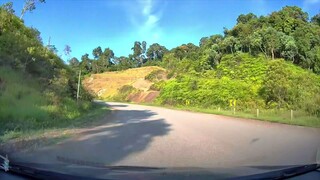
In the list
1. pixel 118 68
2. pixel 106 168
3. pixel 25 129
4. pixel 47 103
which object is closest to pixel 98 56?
pixel 118 68

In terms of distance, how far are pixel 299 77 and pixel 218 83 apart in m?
15.3

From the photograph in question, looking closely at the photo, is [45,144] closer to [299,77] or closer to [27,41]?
[27,41]

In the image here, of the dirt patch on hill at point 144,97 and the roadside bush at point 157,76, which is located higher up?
the roadside bush at point 157,76

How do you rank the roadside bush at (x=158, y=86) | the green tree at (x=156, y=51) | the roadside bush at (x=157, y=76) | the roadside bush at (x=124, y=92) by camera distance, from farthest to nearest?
the green tree at (x=156, y=51), the roadside bush at (x=124, y=92), the roadside bush at (x=157, y=76), the roadside bush at (x=158, y=86)

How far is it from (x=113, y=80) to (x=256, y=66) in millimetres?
63950

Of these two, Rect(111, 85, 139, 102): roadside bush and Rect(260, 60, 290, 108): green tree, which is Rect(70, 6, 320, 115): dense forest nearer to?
Rect(260, 60, 290, 108): green tree

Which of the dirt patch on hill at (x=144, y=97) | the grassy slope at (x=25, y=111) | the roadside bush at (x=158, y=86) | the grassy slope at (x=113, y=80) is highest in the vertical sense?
the grassy slope at (x=113, y=80)

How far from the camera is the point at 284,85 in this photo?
36188mm

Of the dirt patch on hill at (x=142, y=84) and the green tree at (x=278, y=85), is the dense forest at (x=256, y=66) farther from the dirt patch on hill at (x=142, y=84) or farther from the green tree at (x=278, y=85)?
the dirt patch on hill at (x=142, y=84)

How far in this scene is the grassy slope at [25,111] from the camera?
1548cm

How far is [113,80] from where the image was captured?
115 meters

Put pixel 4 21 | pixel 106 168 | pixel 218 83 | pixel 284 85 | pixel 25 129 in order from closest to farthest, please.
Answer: pixel 106 168 → pixel 25 129 → pixel 4 21 → pixel 284 85 → pixel 218 83

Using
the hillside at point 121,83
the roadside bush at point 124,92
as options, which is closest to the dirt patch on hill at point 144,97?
the hillside at point 121,83

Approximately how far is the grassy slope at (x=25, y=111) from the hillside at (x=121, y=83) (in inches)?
2410
